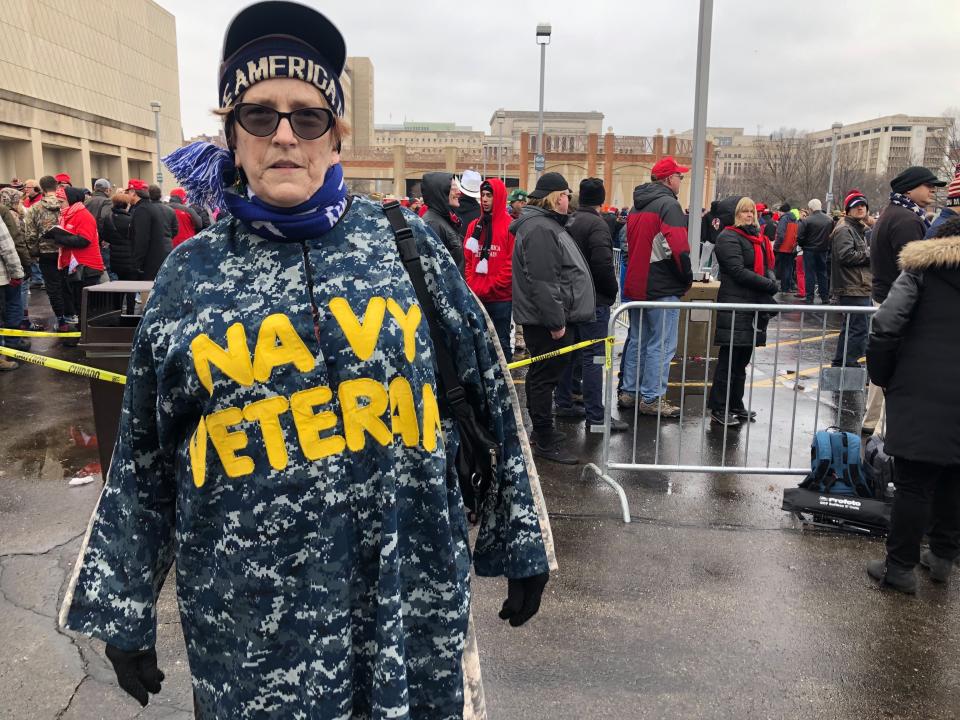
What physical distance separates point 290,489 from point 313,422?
146 mm

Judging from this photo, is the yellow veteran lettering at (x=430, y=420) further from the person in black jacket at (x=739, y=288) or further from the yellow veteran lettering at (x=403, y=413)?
the person in black jacket at (x=739, y=288)

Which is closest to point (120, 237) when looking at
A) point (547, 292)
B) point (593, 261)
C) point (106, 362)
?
point (106, 362)

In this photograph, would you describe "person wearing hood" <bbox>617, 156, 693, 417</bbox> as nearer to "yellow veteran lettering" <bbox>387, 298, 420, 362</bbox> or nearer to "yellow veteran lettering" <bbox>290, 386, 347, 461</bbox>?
"yellow veteran lettering" <bbox>387, 298, 420, 362</bbox>

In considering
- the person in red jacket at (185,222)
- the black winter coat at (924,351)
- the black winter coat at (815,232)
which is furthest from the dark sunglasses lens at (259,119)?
the black winter coat at (815,232)

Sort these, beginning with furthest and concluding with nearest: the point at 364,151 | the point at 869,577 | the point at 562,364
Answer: the point at 364,151 → the point at 562,364 → the point at 869,577

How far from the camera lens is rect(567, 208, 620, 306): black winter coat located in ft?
21.1

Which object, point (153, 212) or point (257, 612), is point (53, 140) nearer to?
point (153, 212)

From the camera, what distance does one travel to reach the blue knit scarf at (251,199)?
1.58m

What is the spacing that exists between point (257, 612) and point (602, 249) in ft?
17.5

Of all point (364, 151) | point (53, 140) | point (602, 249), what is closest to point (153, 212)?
point (602, 249)

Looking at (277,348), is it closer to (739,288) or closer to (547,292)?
(547,292)

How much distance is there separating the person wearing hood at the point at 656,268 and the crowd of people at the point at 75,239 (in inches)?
216

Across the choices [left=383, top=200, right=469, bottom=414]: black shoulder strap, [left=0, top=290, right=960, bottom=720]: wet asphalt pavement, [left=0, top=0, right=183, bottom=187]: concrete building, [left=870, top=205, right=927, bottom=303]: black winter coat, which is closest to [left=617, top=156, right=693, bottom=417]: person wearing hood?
[left=0, top=290, right=960, bottom=720]: wet asphalt pavement

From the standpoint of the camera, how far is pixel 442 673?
1666 mm
